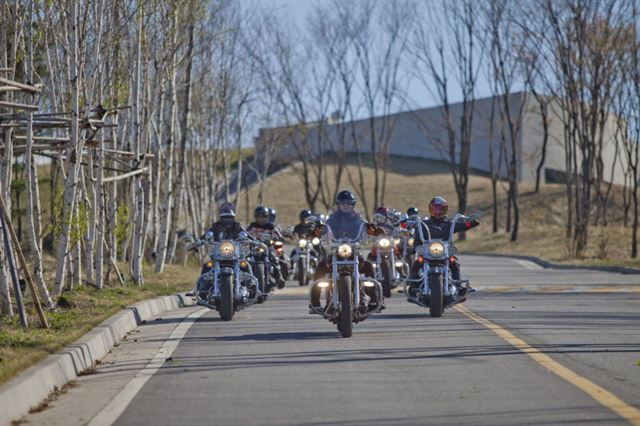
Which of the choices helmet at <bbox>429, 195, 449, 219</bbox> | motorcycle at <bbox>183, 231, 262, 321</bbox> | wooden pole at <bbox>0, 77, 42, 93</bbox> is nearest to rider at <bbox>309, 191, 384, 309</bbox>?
motorcycle at <bbox>183, 231, 262, 321</bbox>

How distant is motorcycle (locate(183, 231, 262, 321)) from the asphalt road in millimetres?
292

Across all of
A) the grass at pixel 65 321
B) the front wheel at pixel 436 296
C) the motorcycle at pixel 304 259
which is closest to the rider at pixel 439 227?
the front wheel at pixel 436 296

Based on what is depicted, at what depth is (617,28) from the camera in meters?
45.7

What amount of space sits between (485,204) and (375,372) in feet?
243

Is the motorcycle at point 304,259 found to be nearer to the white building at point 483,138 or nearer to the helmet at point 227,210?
the helmet at point 227,210

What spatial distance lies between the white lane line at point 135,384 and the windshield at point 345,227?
2190mm

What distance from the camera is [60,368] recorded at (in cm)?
1153

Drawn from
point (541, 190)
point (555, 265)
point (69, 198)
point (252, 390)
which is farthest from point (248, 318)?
point (541, 190)

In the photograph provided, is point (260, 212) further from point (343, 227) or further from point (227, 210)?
point (343, 227)

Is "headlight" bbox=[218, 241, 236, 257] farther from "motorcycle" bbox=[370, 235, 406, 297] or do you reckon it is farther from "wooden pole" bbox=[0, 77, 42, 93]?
"motorcycle" bbox=[370, 235, 406, 297]

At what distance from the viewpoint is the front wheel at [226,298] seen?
60.3 ft

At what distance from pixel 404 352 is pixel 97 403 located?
4.09 meters

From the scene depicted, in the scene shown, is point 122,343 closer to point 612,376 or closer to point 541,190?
point 612,376

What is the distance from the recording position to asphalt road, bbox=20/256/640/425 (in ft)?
30.9
